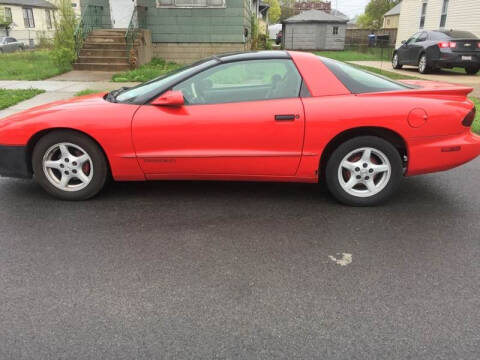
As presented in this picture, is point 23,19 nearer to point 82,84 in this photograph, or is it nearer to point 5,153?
point 82,84

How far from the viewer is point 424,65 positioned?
15625 mm

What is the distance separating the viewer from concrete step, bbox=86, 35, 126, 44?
15180 millimetres

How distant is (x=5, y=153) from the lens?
423cm

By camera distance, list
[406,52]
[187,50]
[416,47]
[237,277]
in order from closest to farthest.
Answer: [237,277]
[416,47]
[187,50]
[406,52]

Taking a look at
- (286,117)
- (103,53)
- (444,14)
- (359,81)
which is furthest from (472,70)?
(286,117)

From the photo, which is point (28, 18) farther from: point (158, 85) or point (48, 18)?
point (158, 85)

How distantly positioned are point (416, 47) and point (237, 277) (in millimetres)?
15623

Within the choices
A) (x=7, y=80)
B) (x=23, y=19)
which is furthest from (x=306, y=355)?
(x=23, y=19)

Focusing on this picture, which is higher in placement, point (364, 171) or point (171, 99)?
point (171, 99)

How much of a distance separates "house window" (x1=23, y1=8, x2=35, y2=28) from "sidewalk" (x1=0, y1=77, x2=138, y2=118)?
39.6 meters

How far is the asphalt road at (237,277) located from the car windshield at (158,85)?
3.14 ft

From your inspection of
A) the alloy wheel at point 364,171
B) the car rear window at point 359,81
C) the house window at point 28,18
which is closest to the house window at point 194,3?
the car rear window at point 359,81

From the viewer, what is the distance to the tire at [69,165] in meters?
4.15

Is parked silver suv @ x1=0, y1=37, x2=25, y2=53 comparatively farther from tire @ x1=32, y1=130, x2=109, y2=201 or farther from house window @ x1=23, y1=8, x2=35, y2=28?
tire @ x1=32, y1=130, x2=109, y2=201
